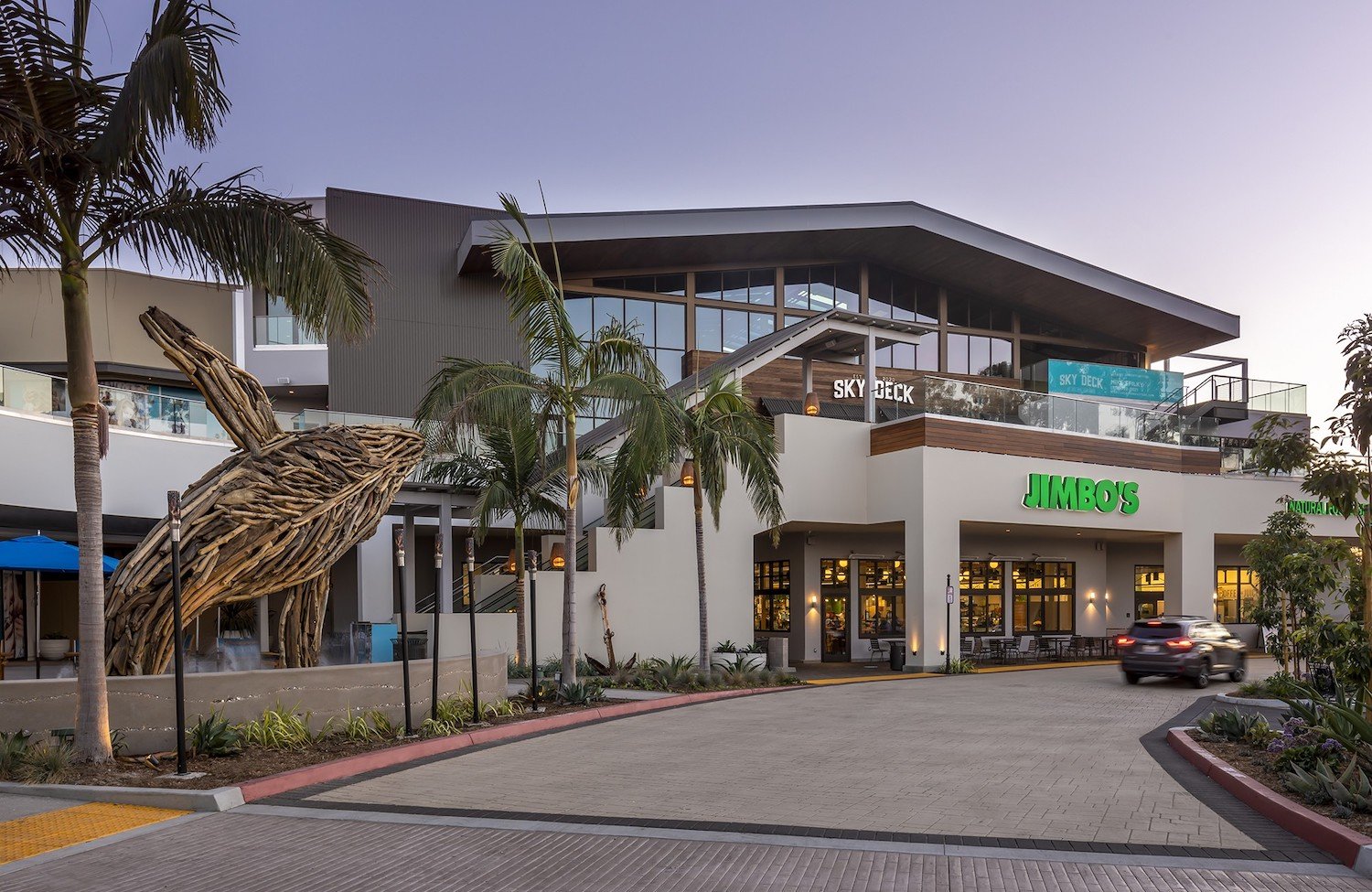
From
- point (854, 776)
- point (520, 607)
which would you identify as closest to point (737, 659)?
point (520, 607)

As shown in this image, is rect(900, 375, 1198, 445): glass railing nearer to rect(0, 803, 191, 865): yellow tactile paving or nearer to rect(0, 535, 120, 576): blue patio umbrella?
rect(0, 535, 120, 576): blue patio umbrella

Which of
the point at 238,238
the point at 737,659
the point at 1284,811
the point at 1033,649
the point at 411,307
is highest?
the point at 411,307

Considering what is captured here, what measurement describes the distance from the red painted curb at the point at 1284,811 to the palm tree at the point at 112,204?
9417mm

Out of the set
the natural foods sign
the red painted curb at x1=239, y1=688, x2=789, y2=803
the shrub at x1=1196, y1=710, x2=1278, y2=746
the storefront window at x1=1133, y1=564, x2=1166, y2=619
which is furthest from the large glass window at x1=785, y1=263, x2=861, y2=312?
the shrub at x1=1196, y1=710, x2=1278, y2=746

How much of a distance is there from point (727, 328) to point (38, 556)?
2222cm

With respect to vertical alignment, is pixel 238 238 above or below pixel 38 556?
above

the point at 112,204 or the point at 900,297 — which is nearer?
the point at 112,204

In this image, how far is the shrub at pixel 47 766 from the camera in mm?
9531

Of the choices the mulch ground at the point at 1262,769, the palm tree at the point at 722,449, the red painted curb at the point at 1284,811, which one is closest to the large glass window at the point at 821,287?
the palm tree at the point at 722,449

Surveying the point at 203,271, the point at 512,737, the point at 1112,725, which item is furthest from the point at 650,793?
the point at 1112,725

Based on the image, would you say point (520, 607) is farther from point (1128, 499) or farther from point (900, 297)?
point (900, 297)

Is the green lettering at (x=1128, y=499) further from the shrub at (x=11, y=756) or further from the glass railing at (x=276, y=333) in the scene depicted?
the shrub at (x=11, y=756)

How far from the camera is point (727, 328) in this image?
34.4 metres

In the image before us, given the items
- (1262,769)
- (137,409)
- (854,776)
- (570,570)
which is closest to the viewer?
(1262,769)
